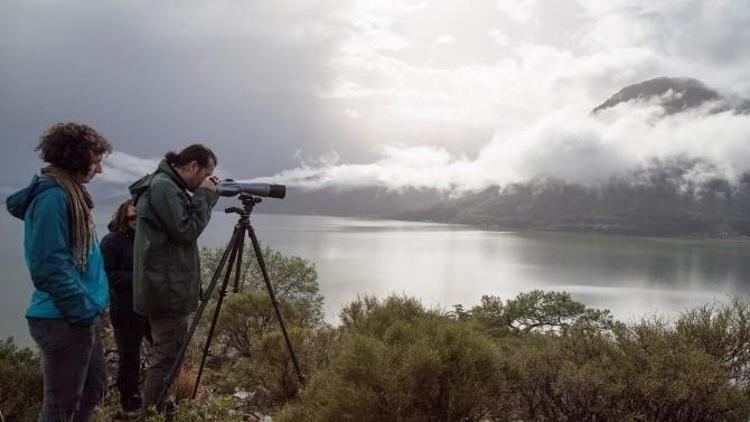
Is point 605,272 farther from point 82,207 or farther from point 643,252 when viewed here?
point 82,207

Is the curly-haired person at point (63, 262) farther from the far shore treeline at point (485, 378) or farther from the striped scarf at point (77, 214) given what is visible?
the far shore treeline at point (485, 378)

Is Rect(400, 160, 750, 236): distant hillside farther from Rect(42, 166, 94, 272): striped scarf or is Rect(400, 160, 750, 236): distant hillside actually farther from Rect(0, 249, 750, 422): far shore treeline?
Rect(42, 166, 94, 272): striped scarf

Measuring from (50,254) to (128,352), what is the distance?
67.4 inches

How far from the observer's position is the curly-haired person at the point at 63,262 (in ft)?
7.19

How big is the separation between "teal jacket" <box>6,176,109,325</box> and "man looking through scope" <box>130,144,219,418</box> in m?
0.53

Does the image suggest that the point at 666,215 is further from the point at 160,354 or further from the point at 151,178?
the point at 151,178

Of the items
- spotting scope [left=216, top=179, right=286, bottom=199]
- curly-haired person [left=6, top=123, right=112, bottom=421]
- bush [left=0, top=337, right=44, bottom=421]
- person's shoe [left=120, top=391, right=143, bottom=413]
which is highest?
spotting scope [left=216, top=179, right=286, bottom=199]

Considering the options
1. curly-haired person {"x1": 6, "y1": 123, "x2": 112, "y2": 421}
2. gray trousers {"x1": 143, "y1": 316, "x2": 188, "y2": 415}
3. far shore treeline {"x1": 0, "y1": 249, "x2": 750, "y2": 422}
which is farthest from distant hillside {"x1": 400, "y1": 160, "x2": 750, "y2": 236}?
curly-haired person {"x1": 6, "y1": 123, "x2": 112, "y2": 421}

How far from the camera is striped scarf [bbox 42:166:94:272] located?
232 centimetres

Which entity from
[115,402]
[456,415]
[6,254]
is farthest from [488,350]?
[6,254]

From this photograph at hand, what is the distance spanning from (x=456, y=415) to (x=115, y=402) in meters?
2.68

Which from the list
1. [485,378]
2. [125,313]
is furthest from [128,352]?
[485,378]

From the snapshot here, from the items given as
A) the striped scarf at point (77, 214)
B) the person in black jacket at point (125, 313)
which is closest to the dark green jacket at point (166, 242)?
the striped scarf at point (77, 214)

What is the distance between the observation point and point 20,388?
3242mm
